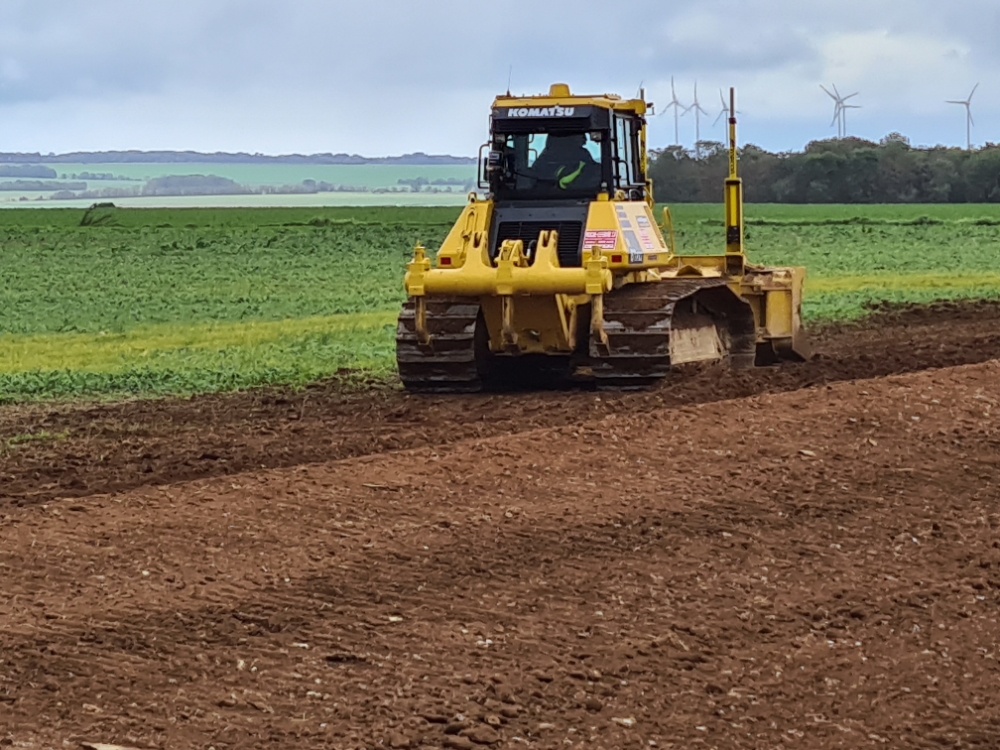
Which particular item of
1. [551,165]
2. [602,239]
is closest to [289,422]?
[602,239]

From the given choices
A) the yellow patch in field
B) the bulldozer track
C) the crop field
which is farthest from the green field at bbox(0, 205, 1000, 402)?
the bulldozer track

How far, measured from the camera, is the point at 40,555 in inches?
344

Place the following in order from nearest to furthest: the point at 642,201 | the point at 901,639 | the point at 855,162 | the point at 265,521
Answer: the point at 901,639
the point at 265,521
the point at 642,201
the point at 855,162

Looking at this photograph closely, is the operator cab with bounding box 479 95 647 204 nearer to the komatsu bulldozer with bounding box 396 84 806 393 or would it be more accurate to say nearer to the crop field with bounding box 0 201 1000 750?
the komatsu bulldozer with bounding box 396 84 806 393

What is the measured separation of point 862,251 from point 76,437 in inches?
1278

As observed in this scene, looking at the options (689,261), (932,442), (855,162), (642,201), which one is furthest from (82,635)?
→ (855,162)

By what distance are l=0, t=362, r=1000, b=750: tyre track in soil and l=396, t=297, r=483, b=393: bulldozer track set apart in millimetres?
3556

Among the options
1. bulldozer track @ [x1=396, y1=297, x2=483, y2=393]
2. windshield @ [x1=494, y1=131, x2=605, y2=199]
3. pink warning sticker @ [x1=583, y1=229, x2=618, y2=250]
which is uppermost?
windshield @ [x1=494, y1=131, x2=605, y2=199]

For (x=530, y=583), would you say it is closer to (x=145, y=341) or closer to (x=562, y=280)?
(x=562, y=280)

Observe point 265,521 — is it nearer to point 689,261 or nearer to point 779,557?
point 779,557

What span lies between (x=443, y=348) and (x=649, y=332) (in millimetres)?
1897

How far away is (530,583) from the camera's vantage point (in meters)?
8.12

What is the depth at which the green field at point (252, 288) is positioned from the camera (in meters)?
19.1

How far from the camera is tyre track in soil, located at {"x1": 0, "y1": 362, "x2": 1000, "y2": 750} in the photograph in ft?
20.8
